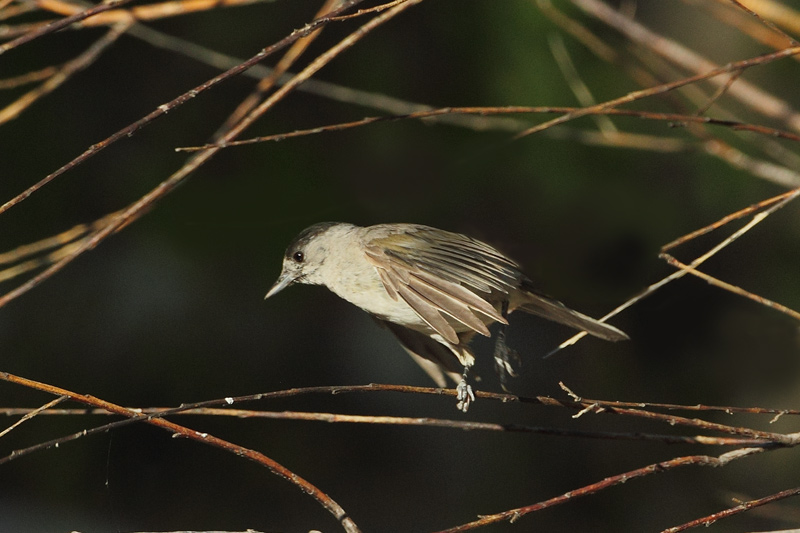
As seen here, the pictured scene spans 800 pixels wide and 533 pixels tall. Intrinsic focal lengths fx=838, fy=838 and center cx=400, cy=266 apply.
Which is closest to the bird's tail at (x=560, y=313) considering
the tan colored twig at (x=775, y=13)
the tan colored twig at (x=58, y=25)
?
the tan colored twig at (x=775, y=13)

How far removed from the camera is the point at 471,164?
416 cm

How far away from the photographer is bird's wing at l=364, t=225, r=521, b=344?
2.09 m

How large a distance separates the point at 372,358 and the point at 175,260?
136cm

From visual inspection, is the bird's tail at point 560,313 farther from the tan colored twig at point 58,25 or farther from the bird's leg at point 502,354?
the tan colored twig at point 58,25

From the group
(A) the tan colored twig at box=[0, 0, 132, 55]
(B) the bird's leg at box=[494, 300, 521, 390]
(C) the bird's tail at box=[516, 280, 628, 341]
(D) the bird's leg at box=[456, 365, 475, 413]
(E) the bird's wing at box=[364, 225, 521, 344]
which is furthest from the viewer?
(B) the bird's leg at box=[494, 300, 521, 390]

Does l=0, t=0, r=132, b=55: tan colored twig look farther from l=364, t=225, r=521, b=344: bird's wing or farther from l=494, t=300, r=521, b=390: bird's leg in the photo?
l=494, t=300, r=521, b=390: bird's leg

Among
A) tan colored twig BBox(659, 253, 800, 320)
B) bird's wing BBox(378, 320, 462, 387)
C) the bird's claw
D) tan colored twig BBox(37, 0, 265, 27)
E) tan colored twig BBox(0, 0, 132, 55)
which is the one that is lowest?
tan colored twig BBox(659, 253, 800, 320)

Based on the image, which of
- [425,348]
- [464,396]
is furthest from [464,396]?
[425,348]

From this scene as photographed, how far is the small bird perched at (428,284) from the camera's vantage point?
2.14 meters

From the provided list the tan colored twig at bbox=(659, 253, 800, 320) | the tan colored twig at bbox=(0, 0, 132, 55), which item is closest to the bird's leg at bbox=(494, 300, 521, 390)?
the tan colored twig at bbox=(659, 253, 800, 320)

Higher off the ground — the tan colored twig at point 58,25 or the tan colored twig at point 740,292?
the tan colored twig at point 58,25

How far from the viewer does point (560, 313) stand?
2.42 meters

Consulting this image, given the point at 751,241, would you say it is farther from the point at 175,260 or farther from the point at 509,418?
the point at 175,260

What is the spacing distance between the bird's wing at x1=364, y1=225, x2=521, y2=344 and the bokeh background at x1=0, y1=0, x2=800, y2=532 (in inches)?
36.0
